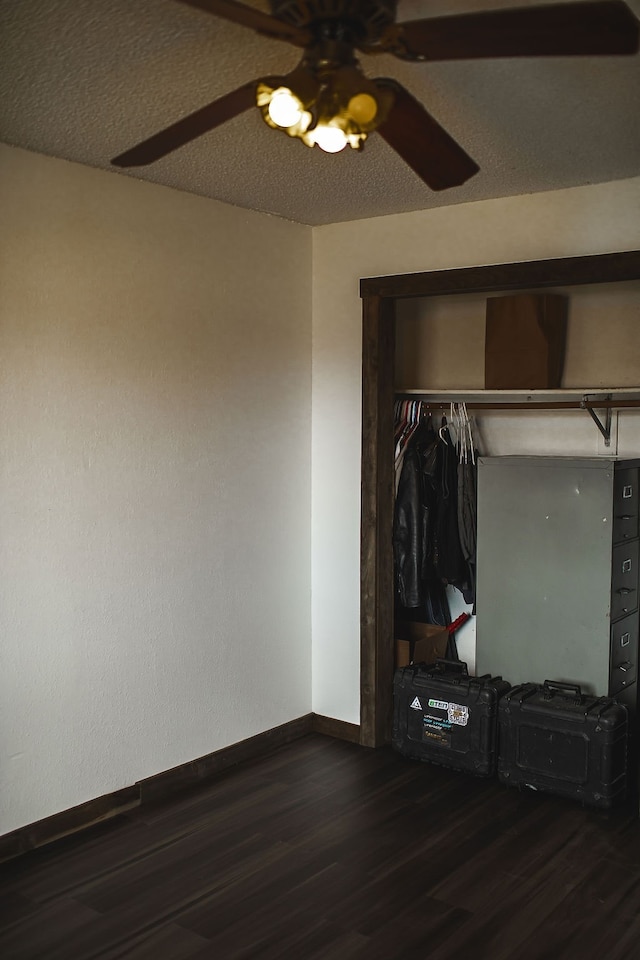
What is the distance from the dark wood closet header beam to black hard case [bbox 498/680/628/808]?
1.78 meters

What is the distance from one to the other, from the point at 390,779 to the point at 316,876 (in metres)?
0.96

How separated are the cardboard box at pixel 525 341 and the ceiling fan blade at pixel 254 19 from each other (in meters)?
2.51

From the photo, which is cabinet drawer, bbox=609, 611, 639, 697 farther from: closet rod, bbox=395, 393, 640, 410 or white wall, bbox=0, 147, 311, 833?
white wall, bbox=0, 147, 311, 833

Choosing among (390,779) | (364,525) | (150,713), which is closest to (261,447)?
(364,525)

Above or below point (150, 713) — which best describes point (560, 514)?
above

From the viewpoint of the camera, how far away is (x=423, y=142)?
2.19 meters

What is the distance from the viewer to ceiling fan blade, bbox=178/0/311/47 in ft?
5.47

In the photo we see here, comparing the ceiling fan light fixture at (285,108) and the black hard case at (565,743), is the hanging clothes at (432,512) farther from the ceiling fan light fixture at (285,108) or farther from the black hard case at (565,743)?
the ceiling fan light fixture at (285,108)

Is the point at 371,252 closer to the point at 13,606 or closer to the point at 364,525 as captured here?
the point at 364,525

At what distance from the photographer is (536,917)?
2957mm

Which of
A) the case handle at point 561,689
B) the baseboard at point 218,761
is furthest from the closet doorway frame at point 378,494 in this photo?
the case handle at point 561,689

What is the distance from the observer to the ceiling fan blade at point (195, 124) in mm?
2023

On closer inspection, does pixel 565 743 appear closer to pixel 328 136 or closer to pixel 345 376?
pixel 345 376

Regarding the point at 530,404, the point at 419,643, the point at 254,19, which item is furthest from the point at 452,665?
the point at 254,19
